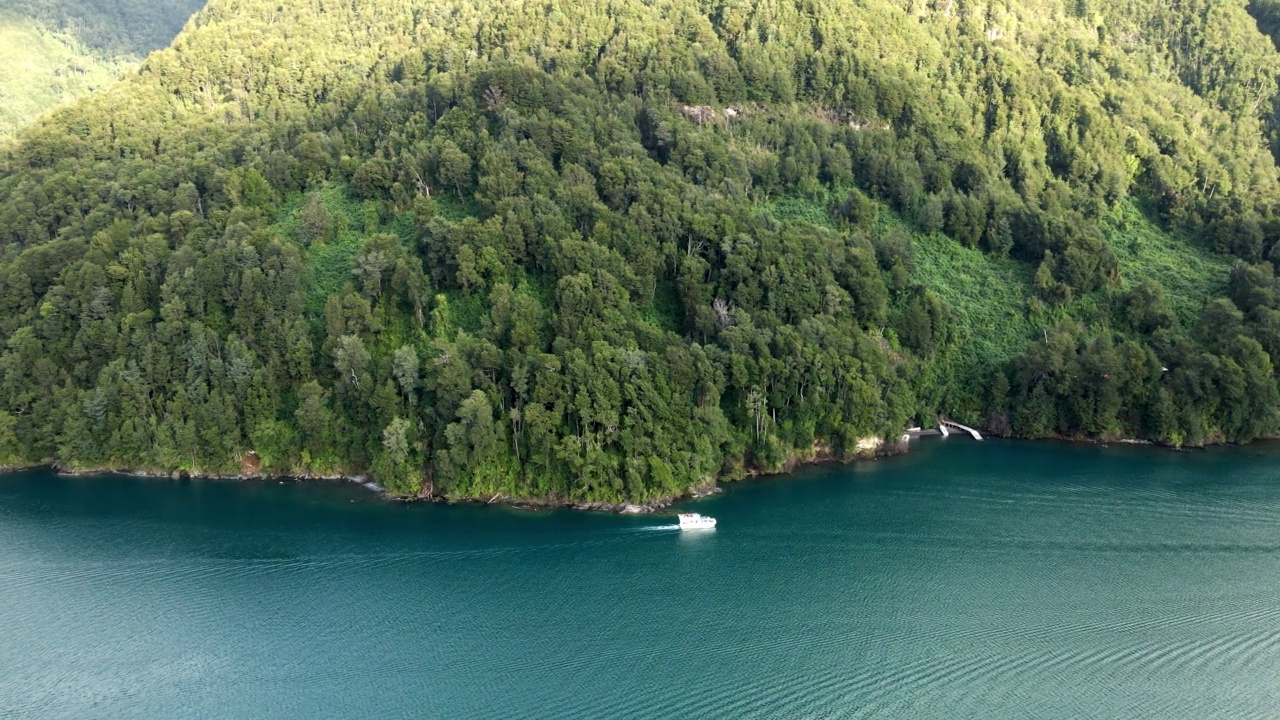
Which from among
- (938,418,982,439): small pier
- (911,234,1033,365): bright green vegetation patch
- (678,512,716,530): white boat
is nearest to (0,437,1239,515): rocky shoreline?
(678,512,716,530): white boat

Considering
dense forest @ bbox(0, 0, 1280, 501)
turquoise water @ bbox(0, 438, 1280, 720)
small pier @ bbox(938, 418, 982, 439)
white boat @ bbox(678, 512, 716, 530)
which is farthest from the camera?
small pier @ bbox(938, 418, 982, 439)

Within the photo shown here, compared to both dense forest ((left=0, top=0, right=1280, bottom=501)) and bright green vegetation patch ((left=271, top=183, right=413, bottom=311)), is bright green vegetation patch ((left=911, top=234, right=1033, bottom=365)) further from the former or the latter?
bright green vegetation patch ((left=271, top=183, right=413, bottom=311))

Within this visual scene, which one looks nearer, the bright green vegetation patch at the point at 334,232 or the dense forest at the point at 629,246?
the dense forest at the point at 629,246

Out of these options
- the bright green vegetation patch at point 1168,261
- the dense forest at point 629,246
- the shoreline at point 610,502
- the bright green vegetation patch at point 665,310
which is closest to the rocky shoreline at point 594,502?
the shoreline at point 610,502

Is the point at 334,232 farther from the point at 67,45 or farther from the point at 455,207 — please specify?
the point at 67,45

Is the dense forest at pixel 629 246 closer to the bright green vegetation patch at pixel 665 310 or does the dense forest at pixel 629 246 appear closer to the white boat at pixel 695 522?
the bright green vegetation patch at pixel 665 310
